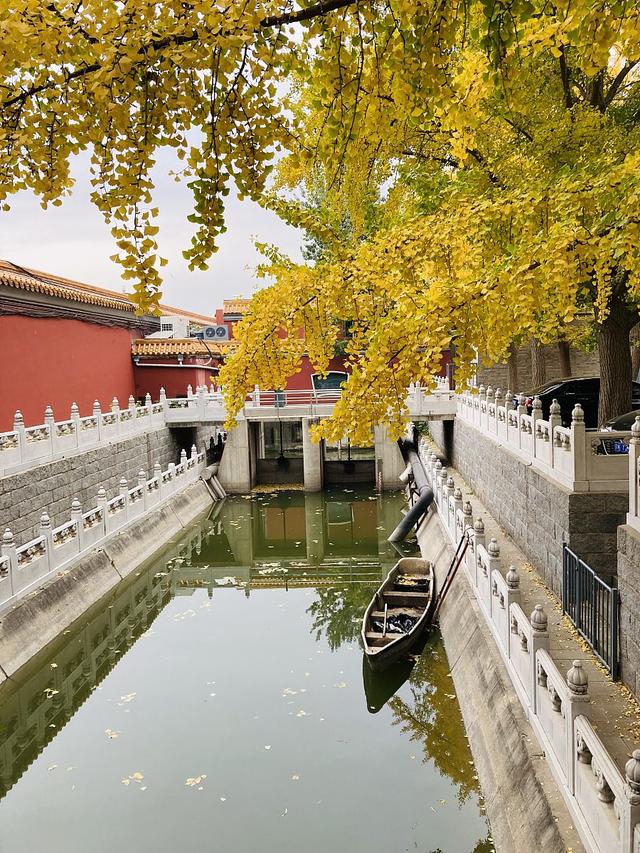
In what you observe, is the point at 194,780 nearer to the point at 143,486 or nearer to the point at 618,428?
the point at 618,428

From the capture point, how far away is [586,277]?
5199 millimetres

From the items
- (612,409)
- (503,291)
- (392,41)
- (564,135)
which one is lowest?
(612,409)

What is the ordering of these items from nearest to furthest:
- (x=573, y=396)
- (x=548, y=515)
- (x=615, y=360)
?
(x=548, y=515) < (x=615, y=360) < (x=573, y=396)

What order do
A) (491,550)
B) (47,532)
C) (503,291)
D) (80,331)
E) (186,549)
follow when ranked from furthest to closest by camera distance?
(80,331) → (186,549) → (47,532) → (491,550) → (503,291)

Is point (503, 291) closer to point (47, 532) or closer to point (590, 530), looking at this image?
point (590, 530)

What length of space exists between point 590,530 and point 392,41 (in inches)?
298

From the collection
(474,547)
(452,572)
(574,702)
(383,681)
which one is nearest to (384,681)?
(383,681)

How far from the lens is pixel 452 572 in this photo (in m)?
11.5

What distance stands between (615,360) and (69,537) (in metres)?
11.0

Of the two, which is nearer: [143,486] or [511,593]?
[511,593]

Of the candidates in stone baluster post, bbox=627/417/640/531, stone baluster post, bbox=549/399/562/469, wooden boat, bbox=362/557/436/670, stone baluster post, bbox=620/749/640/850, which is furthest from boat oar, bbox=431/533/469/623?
stone baluster post, bbox=620/749/640/850

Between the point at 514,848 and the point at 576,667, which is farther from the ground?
the point at 576,667

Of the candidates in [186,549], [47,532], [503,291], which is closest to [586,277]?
[503,291]

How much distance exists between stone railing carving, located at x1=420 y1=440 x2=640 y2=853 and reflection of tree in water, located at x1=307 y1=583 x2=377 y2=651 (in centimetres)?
409
